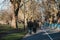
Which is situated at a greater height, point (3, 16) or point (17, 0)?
point (17, 0)

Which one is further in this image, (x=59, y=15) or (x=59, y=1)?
(x=59, y=15)

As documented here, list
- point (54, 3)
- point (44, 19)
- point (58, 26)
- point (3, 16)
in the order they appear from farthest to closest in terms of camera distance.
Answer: point (44, 19) → point (3, 16) → point (54, 3) → point (58, 26)

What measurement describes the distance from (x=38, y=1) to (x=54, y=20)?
86.4 feet

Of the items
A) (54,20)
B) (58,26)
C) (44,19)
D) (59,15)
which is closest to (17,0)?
(58,26)

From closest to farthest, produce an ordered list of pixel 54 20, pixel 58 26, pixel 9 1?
pixel 9 1 → pixel 58 26 → pixel 54 20

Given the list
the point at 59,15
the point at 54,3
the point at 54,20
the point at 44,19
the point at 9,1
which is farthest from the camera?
the point at 44,19

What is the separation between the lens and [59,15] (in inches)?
3310

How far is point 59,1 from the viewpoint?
75.0 meters

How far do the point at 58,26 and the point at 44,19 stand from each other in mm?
65371

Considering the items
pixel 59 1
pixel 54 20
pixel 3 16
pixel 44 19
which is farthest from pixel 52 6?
pixel 44 19

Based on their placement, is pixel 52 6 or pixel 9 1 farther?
pixel 52 6

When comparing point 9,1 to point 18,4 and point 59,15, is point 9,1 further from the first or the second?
point 59,15

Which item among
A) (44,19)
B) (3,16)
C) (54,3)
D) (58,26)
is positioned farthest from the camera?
(44,19)

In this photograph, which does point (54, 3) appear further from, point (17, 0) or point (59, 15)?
point (17, 0)
